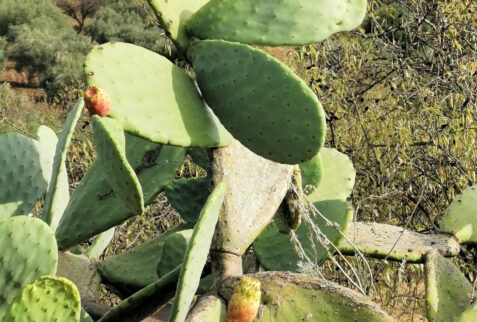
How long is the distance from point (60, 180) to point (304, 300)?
60cm

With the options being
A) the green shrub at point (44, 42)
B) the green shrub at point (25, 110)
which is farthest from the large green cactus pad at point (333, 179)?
the green shrub at point (44, 42)

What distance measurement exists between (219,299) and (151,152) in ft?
1.78

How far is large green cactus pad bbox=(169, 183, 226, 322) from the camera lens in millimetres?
1312

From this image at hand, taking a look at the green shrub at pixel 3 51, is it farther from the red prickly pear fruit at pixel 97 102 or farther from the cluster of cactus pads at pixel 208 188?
the red prickly pear fruit at pixel 97 102

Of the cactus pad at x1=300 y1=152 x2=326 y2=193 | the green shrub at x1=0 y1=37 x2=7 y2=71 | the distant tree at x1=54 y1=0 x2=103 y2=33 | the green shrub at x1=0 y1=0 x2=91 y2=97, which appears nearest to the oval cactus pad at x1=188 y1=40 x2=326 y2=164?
the cactus pad at x1=300 y1=152 x2=326 y2=193

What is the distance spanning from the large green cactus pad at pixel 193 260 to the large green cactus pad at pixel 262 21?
0.37m

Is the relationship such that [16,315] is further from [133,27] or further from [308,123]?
[133,27]

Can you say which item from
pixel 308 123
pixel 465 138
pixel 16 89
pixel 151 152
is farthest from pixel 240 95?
pixel 16 89

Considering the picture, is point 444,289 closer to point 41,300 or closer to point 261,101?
point 261,101

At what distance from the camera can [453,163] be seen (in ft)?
12.1

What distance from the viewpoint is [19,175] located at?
1.89 meters

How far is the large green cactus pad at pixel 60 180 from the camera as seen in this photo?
1649 mm

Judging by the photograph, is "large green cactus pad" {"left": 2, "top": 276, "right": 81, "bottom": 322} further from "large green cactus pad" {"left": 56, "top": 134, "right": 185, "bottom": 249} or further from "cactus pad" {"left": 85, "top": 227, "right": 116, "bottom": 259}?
"cactus pad" {"left": 85, "top": 227, "right": 116, "bottom": 259}

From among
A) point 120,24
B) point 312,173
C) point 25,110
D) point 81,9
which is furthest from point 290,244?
point 81,9
